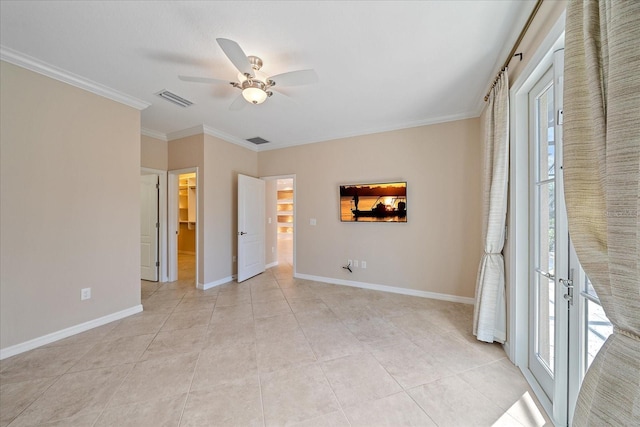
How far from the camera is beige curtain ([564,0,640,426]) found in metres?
0.63

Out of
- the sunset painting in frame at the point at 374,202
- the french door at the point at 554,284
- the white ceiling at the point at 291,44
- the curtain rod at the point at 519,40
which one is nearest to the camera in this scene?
the french door at the point at 554,284

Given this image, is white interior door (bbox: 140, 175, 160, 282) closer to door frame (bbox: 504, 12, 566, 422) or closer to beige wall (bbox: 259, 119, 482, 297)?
beige wall (bbox: 259, 119, 482, 297)

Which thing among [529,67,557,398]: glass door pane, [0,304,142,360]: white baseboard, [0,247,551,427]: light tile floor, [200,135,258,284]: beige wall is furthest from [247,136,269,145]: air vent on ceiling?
→ [529,67,557,398]: glass door pane

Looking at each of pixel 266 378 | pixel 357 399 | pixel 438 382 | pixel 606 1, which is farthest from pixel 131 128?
pixel 438 382

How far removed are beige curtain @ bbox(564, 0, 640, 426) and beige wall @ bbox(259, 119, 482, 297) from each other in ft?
8.58

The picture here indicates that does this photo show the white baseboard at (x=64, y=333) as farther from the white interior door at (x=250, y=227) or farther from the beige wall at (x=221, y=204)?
the white interior door at (x=250, y=227)

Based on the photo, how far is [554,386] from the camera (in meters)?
1.39

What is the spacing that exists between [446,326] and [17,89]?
16.0ft

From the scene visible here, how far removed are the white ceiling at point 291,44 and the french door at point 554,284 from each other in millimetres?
729

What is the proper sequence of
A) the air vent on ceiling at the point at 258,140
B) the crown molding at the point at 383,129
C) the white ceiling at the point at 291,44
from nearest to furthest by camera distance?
the white ceiling at the point at 291,44
the crown molding at the point at 383,129
the air vent on ceiling at the point at 258,140

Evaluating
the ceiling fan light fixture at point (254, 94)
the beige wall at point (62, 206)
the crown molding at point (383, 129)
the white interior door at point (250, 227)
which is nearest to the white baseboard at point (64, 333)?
the beige wall at point (62, 206)

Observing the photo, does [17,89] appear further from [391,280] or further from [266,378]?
[391,280]

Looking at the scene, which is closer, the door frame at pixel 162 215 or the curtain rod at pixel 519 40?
the curtain rod at pixel 519 40

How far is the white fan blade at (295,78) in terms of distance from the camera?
1873 millimetres
